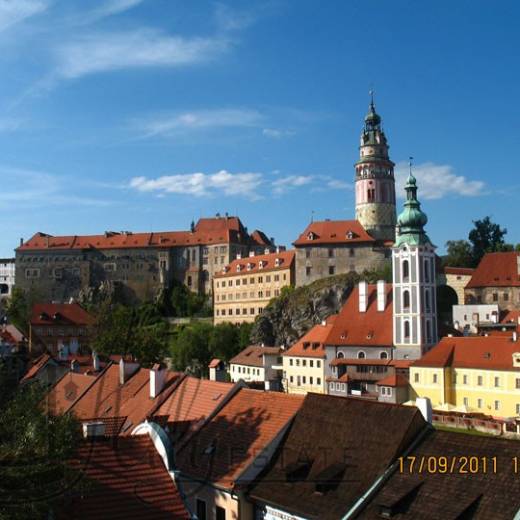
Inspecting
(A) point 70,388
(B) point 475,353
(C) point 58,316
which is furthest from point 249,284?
(A) point 70,388

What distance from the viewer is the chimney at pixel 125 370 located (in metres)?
26.7

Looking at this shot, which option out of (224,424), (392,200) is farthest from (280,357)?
(224,424)

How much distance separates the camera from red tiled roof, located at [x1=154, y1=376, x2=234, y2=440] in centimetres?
1752

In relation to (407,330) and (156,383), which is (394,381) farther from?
(156,383)

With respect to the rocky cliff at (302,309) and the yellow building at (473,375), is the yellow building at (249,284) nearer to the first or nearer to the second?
the rocky cliff at (302,309)

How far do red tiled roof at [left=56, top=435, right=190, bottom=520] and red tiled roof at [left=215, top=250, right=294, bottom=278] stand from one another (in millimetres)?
75155

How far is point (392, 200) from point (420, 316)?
3891 cm

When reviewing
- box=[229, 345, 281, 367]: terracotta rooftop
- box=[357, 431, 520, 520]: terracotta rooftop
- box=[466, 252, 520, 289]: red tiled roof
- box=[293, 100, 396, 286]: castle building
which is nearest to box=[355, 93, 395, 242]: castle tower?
box=[293, 100, 396, 286]: castle building

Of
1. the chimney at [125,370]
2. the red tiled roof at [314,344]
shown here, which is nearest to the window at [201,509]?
the chimney at [125,370]

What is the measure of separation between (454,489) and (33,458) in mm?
6771

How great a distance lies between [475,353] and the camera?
144 feet

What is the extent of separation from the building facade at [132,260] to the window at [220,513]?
89.8 metres

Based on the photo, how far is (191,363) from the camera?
72188 millimetres

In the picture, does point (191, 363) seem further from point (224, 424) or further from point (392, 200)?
point (224, 424)
